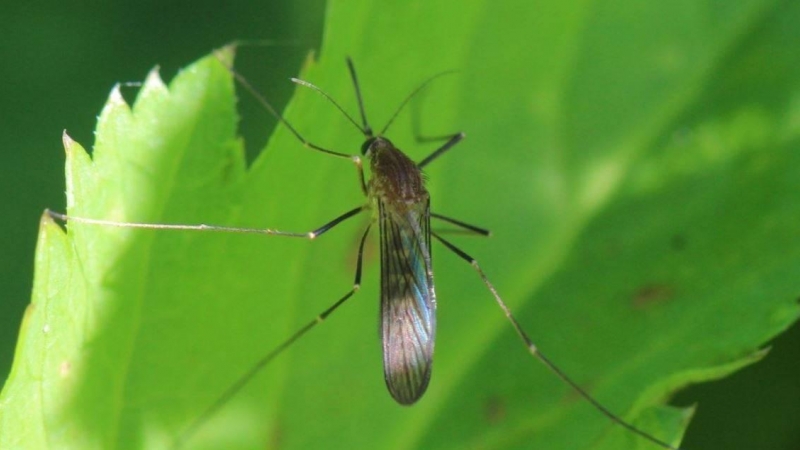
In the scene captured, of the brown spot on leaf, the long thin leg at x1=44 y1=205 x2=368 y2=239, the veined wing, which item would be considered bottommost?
the brown spot on leaf

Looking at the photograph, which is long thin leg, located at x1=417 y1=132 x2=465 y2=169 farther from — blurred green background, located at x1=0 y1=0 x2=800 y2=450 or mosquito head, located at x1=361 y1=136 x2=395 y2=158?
blurred green background, located at x1=0 y1=0 x2=800 y2=450

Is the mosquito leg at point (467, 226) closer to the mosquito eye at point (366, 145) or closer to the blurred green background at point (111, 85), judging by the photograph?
the mosquito eye at point (366, 145)

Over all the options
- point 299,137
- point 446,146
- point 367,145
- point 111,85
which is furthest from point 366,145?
point 111,85

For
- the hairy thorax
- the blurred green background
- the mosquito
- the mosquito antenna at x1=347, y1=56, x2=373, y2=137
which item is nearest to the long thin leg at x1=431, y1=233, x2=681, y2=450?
the mosquito

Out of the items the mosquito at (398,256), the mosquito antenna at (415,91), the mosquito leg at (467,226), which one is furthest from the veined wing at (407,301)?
the mosquito antenna at (415,91)

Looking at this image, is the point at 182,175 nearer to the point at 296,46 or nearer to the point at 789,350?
the point at 296,46
